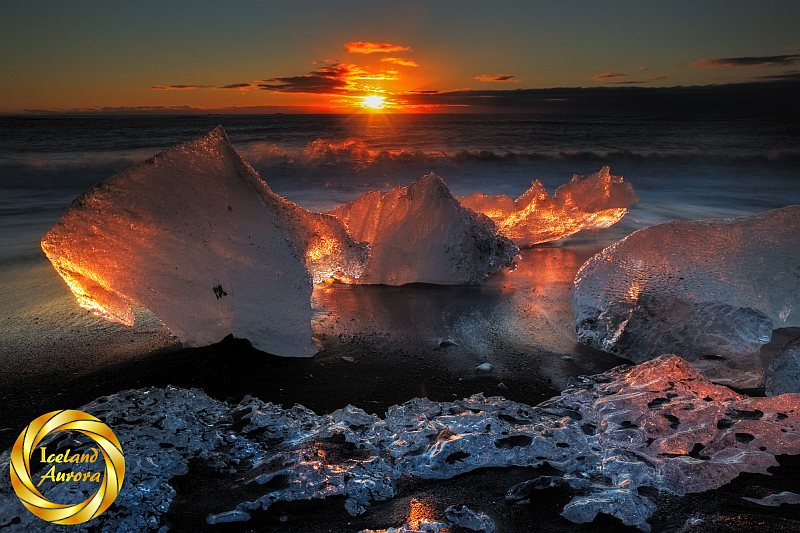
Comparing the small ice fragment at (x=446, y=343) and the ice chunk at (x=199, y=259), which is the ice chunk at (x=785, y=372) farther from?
the ice chunk at (x=199, y=259)

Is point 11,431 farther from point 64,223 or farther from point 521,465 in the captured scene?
point 521,465

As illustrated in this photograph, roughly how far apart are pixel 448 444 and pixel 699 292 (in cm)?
170

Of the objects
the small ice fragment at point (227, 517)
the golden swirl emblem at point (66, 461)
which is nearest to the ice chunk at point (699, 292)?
the small ice fragment at point (227, 517)

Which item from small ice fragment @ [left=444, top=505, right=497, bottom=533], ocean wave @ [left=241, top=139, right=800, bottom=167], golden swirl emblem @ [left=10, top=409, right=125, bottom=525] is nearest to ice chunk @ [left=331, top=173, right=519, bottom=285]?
golden swirl emblem @ [left=10, top=409, right=125, bottom=525]

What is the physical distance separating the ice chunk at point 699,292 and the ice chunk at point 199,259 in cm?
155

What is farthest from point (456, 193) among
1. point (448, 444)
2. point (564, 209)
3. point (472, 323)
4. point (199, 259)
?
point (448, 444)

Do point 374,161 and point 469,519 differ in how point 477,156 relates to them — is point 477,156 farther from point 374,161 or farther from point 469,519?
point 469,519

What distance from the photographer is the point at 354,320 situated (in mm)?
3098

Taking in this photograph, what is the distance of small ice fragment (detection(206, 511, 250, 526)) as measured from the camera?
1.51 metres

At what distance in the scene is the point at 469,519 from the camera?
59.0 inches

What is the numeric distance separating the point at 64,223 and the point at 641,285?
2810 millimetres

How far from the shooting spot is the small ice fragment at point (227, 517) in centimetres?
151

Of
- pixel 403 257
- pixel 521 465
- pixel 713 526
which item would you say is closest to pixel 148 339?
pixel 403 257

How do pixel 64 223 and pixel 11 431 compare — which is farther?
pixel 64 223
